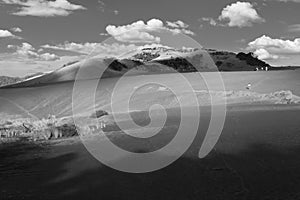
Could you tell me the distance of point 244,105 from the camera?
67312 mm

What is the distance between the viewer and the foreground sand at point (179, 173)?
25.5 meters

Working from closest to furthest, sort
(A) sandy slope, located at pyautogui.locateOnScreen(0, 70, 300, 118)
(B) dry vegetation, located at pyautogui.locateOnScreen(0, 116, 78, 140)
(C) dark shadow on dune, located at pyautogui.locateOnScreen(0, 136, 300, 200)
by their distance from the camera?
(C) dark shadow on dune, located at pyautogui.locateOnScreen(0, 136, 300, 200) < (B) dry vegetation, located at pyautogui.locateOnScreen(0, 116, 78, 140) < (A) sandy slope, located at pyautogui.locateOnScreen(0, 70, 300, 118)

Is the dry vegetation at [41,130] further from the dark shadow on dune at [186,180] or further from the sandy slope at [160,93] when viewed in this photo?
the dark shadow on dune at [186,180]

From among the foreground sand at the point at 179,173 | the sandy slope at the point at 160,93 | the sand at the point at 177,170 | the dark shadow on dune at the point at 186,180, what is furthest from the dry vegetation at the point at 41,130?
the dark shadow on dune at the point at 186,180

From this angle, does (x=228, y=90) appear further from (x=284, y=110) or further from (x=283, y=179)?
(x=283, y=179)

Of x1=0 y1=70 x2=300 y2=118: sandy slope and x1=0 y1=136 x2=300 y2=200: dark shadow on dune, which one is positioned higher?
x1=0 y1=70 x2=300 y2=118: sandy slope

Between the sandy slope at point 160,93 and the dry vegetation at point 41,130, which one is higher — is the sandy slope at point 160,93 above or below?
above

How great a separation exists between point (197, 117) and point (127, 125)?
38.1 feet

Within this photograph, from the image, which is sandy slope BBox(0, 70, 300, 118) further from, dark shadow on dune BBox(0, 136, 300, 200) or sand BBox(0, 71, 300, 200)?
dark shadow on dune BBox(0, 136, 300, 200)

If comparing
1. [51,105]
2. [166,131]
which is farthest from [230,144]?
[51,105]

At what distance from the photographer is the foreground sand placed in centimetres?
2548

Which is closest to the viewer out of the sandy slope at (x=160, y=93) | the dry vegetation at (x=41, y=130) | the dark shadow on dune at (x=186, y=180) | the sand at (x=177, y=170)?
the dark shadow on dune at (x=186, y=180)

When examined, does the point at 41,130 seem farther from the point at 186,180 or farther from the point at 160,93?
the point at 160,93

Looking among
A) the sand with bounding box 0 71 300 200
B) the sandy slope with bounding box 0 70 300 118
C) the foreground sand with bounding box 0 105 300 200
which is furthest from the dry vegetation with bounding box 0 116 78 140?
the sandy slope with bounding box 0 70 300 118
